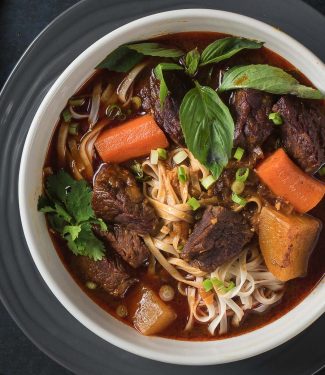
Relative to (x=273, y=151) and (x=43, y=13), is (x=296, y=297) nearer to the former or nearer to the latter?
(x=273, y=151)

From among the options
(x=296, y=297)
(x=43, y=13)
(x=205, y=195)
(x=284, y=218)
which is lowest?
(x=296, y=297)

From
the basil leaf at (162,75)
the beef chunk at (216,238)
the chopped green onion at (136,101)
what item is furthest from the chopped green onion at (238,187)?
the chopped green onion at (136,101)

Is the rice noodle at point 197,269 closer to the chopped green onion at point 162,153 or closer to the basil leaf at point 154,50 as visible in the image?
the chopped green onion at point 162,153

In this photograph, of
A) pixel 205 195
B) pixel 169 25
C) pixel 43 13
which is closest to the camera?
pixel 169 25

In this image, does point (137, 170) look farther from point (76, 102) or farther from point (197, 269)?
point (197, 269)

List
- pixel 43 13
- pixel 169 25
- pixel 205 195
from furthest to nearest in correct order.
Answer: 1. pixel 43 13
2. pixel 205 195
3. pixel 169 25

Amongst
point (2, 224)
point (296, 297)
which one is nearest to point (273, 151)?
point (296, 297)
